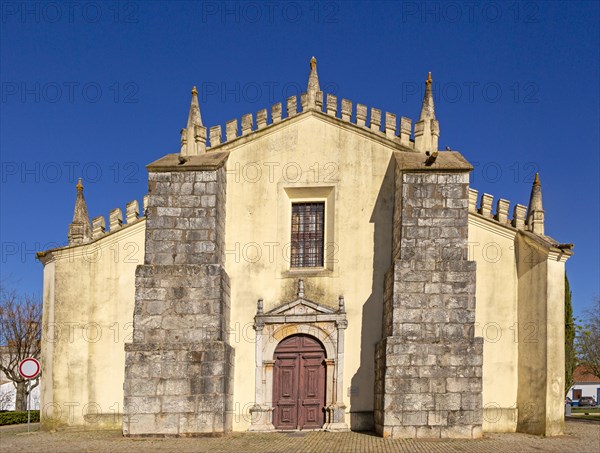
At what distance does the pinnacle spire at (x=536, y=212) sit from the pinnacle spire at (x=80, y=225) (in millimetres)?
12124

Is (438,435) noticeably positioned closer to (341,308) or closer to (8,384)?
(341,308)

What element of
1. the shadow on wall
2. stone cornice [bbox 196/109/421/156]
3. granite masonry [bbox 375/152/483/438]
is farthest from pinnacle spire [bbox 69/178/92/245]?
granite masonry [bbox 375/152/483/438]

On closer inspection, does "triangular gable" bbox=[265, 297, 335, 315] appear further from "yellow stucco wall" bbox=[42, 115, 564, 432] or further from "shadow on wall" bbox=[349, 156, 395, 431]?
"shadow on wall" bbox=[349, 156, 395, 431]

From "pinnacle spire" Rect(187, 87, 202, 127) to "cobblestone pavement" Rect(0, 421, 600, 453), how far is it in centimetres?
813

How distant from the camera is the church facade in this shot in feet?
51.2

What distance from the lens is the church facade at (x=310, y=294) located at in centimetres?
1562

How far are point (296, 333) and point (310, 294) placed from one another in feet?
3.54

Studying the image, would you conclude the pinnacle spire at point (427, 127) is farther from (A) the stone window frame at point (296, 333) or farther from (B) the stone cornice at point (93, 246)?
(B) the stone cornice at point (93, 246)

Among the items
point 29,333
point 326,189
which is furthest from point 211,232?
point 29,333

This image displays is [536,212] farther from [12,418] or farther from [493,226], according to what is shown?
[12,418]

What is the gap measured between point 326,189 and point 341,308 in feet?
10.6

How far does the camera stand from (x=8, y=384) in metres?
46.5

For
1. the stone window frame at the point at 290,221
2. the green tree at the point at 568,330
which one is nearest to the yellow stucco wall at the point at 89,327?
the stone window frame at the point at 290,221

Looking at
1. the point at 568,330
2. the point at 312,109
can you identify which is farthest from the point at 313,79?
the point at 568,330
